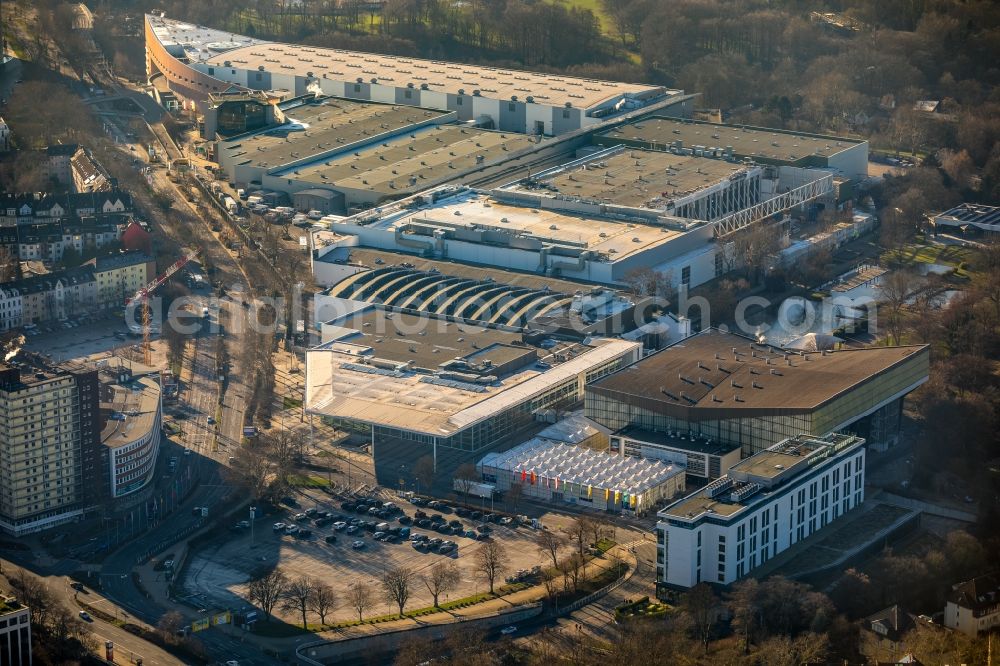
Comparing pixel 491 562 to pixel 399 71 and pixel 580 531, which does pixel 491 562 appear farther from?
pixel 399 71

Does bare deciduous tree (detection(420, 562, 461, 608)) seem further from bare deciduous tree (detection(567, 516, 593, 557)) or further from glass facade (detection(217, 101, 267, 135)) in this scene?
glass facade (detection(217, 101, 267, 135))

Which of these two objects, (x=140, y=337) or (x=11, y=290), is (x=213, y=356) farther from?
(x=11, y=290)

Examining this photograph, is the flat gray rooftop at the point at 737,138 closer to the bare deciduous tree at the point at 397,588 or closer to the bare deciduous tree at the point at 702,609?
the bare deciduous tree at the point at 702,609

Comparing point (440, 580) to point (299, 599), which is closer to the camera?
point (299, 599)

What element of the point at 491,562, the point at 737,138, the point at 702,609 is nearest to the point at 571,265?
the point at 737,138

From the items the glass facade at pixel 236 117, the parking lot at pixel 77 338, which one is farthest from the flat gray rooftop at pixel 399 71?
the parking lot at pixel 77 338

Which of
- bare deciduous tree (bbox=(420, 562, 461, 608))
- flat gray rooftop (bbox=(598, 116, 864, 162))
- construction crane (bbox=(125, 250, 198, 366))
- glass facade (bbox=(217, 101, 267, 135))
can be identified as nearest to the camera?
bare deciduous tree (bbox=(420, 562, 461, 608))

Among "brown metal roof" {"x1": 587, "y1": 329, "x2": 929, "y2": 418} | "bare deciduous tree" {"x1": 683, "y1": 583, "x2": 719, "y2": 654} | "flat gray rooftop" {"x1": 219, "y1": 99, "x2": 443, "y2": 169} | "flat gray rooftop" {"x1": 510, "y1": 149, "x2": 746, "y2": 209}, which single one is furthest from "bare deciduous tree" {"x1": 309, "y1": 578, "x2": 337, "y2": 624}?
"flat gray rooftop" {"x1": 219, "y1": 99, "x2": 443, "y2": 169}
